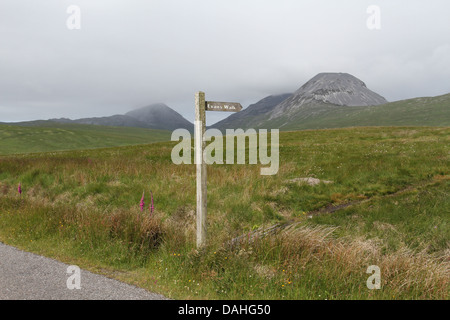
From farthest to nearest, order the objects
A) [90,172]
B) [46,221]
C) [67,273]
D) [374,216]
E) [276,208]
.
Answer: [90,172], [276,208], [374,216], [46,221], [67,273]

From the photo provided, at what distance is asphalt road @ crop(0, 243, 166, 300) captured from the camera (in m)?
4.90

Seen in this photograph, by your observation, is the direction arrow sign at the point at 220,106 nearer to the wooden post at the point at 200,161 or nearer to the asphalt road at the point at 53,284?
the wooden post at the point at 200,161

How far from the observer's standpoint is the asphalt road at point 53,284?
490 cm

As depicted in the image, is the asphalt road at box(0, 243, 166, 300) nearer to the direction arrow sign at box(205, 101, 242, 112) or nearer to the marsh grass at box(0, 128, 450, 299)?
the marsh grass at box(0, 128, 450, 299)

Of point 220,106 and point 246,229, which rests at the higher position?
point 220,106

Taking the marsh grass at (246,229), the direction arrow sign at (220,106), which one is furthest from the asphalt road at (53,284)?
the direction arrow sign at (220,106)

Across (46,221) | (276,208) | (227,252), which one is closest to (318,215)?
(276,208)

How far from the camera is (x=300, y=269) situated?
553 cm

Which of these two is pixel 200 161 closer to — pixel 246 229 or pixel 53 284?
pixel 246 229

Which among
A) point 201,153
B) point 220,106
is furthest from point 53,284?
point 220,106

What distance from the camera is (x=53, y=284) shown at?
5.29 meters

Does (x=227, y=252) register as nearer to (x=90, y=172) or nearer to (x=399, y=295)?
(x=399, y=295)

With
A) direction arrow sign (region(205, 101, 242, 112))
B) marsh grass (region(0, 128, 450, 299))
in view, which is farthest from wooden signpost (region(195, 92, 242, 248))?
marsh grass (region(0, 128, 450, 299))
